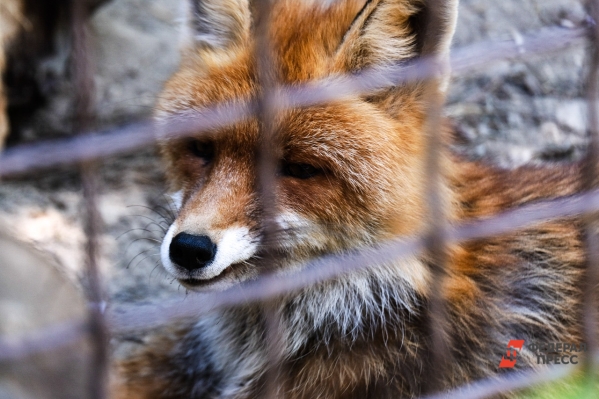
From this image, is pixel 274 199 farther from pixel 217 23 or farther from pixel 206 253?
pixel 217 23

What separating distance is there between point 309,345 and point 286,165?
782 millimetres

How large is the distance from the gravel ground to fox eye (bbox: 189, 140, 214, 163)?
4.57 feet

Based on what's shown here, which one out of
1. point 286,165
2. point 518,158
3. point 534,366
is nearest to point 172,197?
point 286,165

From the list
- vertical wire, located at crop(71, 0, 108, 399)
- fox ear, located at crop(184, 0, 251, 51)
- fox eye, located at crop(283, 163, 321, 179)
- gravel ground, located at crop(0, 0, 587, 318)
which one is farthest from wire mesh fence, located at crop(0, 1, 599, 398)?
gravel ground, located at crop(0, 0, 587, 318)

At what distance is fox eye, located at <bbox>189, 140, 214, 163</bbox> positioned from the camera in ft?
8.74

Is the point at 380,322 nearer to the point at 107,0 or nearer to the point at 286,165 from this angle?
the point at 286,165

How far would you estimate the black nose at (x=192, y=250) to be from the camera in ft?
7.66

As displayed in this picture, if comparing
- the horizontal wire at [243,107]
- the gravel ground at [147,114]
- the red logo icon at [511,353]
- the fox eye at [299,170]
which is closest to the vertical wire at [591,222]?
the horizontal wire at [243,107]

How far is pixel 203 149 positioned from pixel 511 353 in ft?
4.98

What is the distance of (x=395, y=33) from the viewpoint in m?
2.62

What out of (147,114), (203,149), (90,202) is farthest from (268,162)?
(147,114)

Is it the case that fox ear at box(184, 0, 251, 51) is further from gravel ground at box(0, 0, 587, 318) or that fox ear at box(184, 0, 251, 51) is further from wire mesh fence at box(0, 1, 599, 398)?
gravel ground at box(0, 0, 587, 318)

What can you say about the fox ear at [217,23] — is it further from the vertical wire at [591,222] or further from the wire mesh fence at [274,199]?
the vertical wire at [591,222]

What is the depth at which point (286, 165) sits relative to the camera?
2.58 metres
